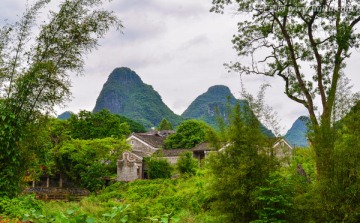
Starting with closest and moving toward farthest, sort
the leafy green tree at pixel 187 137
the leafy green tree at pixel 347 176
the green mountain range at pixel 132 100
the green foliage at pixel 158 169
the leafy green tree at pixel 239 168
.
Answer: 1. the leafy green tree at pixel 347 176
2. the leafy green tree at pixel 239 168
3. the green foliage at pixel 158 169
4. the leafy green tree at pixel 187 137
5. the green mountain range at pixel 132 100

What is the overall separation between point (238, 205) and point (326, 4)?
6719 millimetres

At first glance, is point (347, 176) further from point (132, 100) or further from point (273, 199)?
point (132, 100)

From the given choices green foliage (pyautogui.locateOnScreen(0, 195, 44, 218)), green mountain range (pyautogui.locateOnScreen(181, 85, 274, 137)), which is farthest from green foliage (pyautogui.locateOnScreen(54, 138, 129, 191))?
green mountain range (pyautogui.locateOnScreen(181, 85, 274, 137))

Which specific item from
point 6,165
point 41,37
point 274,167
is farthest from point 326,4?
point 6,165

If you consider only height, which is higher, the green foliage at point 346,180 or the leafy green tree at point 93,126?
the leafy green tree at point 93,126

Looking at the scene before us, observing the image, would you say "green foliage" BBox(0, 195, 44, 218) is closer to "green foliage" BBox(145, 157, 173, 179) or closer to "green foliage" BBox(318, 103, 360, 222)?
"green foliage" BBox(318, 103, 360, 222)

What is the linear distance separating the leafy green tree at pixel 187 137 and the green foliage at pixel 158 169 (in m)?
14.8

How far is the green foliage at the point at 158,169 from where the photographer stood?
29.3 m

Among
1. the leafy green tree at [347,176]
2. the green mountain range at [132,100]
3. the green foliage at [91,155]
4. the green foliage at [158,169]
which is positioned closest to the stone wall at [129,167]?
the green foliage at [158,169]

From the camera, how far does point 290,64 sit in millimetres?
11828

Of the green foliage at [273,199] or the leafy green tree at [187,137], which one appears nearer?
the green foliage at [273,199]

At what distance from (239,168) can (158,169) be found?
22.6 meters

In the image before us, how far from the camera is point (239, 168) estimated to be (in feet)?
23.7

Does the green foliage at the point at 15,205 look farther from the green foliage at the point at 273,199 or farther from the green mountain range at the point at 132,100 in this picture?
the green mountain range at the point at 132,100
